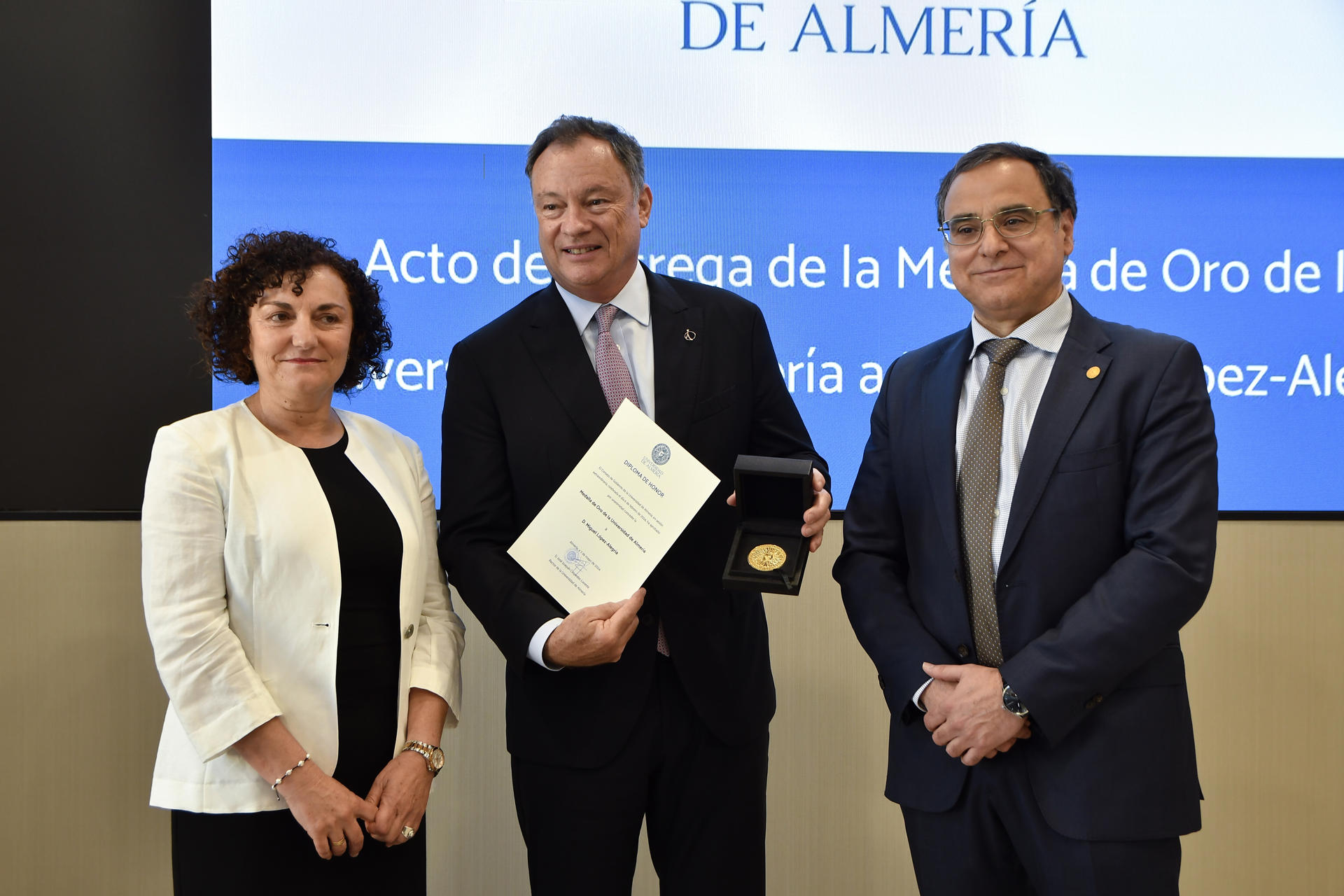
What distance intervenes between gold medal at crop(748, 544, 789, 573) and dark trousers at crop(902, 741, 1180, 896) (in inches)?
20.7

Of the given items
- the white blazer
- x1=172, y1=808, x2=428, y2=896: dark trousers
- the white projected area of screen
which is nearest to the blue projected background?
the white projected area of screen

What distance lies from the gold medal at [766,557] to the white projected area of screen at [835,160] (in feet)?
3.87

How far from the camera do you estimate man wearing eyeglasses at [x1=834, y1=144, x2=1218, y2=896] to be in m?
1.58

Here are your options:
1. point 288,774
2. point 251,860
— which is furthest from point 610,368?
point 251,860

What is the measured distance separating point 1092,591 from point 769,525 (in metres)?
0.57

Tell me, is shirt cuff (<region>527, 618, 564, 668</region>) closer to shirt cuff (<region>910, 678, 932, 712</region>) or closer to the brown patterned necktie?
shirt cuff (<region>910, 678, 932, 712</region>)

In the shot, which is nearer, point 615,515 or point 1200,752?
point 615,515

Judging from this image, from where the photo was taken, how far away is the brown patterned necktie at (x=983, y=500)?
1.71m

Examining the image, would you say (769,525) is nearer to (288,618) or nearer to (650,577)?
(650,577)

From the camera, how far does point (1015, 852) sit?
173 centimetres

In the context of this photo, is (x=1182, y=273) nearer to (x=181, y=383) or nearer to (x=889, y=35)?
(x=889, y=35)

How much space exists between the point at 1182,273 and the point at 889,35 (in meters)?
1.15

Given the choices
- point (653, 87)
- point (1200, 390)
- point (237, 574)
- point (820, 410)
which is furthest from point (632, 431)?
point (653, 87)

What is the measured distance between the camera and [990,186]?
1.78 meters
